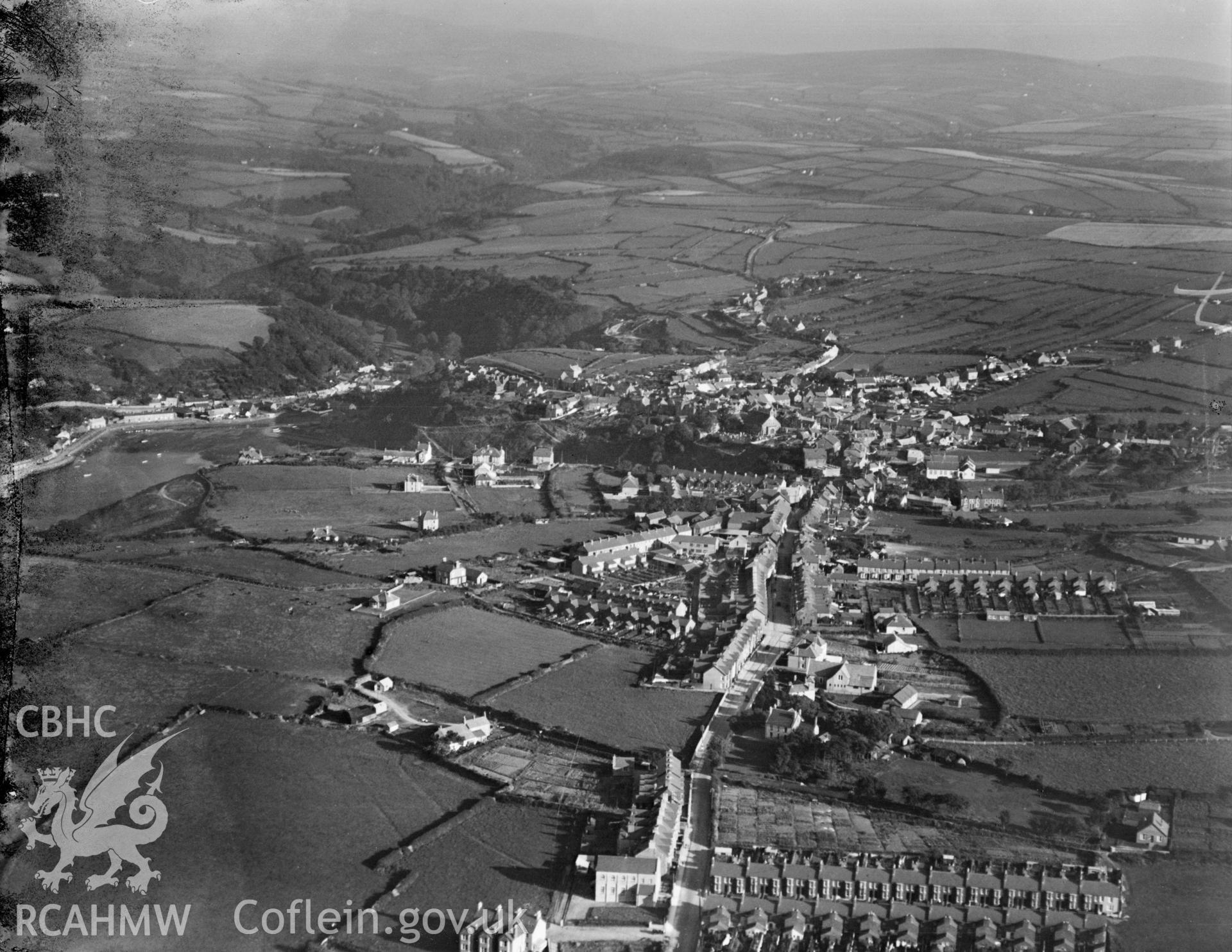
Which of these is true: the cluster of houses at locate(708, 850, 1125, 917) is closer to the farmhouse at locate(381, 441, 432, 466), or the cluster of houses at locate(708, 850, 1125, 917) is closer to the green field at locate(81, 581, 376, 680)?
the green field at locate(81, 581, 376, 680)

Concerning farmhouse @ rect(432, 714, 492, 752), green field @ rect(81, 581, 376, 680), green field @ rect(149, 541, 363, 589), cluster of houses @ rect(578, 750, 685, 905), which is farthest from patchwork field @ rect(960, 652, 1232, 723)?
green field @ rect(149, 541, 363, 589)

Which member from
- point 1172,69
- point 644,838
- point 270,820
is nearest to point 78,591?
point 270,820

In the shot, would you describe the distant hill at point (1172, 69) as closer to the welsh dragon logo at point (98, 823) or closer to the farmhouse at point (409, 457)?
the farmhouse at point (409, 457)

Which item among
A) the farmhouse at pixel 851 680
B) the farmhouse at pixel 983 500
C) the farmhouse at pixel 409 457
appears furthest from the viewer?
the farmhouse at pixel 409 457

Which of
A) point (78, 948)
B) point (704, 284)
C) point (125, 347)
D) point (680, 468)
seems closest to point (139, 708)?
point (78, 948)

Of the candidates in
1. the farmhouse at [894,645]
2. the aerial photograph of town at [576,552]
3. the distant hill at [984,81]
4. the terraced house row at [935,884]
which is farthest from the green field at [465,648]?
the distant hill at [984,81]

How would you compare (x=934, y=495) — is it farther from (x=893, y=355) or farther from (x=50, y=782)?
(x=50, y=782)
